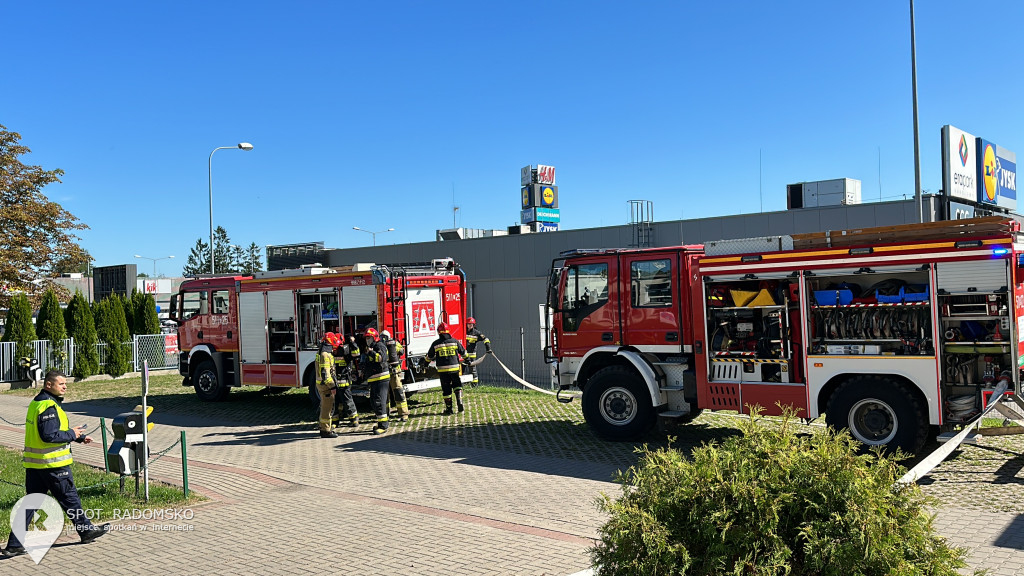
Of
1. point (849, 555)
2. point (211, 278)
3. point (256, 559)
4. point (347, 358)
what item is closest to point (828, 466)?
point (849, 555)

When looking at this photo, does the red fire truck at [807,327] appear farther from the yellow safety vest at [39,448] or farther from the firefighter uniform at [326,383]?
the yellow safety vest at [39,448]

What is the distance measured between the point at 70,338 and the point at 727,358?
71.0 ft

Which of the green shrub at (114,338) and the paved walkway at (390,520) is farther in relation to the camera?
the green shrub at (114,338)

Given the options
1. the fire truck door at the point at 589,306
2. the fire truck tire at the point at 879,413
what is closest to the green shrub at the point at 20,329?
the fire truck door at the point at 589,306

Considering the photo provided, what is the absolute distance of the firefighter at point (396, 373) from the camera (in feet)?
45.5

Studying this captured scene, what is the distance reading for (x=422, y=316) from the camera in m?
15.6

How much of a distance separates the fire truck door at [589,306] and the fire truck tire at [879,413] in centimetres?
A: 317

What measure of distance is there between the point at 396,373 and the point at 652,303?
5.02 metres

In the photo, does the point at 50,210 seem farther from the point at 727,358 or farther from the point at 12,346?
the point at 727,358

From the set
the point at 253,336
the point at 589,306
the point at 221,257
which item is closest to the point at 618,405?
the point at 589,306

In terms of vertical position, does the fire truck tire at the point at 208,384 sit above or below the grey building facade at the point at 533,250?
below

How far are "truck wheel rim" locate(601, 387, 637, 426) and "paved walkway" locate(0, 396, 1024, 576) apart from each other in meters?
1.25

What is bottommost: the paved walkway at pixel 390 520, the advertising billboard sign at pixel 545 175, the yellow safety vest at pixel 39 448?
the paved walkway at pixel 390 520

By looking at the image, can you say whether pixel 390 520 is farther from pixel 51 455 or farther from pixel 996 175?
pixel 996 175
